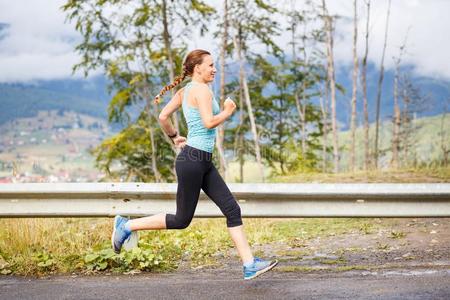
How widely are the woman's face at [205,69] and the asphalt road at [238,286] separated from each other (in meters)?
1.63

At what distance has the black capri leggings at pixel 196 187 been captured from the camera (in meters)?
4.87

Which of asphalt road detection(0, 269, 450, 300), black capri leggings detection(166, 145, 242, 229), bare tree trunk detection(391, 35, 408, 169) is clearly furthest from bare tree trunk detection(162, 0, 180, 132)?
black capri leggings detection(166, 145, 242, 229)

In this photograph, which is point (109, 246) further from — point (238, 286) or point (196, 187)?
point (238, 286)

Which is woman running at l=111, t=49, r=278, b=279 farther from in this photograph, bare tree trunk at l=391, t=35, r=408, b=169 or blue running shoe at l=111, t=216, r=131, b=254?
bare tree trunk at l=391, t=35, r=408, b=169

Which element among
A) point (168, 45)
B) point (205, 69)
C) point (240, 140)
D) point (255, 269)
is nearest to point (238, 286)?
point (255, 269)

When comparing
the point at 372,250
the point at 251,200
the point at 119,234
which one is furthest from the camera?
the point at 372,250

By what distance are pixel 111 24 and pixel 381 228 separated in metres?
21.3

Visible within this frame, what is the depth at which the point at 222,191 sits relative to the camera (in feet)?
16.6

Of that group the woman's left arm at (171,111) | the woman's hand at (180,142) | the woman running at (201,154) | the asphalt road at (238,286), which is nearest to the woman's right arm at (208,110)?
the woman running at (201,154)

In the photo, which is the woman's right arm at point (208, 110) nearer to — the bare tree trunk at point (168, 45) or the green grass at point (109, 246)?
the green grass at point (109, 246)

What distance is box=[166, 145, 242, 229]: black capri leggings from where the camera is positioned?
4868 mm

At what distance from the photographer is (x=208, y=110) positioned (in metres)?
4.75

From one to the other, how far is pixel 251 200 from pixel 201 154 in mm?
1092

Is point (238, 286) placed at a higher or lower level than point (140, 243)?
lower
